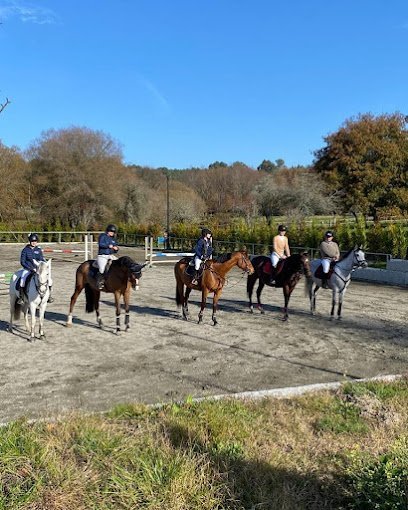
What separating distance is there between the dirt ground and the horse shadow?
2.32 m

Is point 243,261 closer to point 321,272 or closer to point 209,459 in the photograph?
point 321,272

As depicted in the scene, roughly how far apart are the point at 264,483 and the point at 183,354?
16.6ft

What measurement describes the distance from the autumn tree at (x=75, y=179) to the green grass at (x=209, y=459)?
48.3 metres

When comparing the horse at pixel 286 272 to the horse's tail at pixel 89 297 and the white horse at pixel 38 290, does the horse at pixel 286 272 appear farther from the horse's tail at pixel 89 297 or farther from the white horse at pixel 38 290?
the white horse at pixel 38 290

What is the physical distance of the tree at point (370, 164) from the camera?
3247cm

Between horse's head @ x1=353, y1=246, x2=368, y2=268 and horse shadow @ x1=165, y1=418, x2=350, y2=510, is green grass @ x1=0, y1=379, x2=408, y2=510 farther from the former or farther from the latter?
horse's head @ x1=353, y1=246, x2=368, y2=268

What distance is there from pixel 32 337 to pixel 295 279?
6366 millimetres

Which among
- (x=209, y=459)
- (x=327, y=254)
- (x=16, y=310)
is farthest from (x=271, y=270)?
(x=209, y=459)

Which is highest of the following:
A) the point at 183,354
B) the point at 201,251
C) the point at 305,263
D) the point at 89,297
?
the point at 201,251

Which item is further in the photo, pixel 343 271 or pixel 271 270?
pixel 271 270

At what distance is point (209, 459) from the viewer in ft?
14.0

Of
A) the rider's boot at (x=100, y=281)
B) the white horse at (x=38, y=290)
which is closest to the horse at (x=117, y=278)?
the rider's boot at (x=100, y=281)

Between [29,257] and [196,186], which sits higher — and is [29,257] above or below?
below

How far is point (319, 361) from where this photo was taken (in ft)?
28.5
